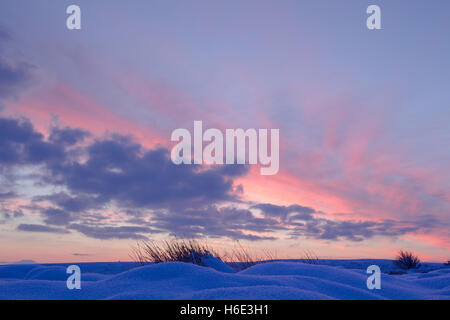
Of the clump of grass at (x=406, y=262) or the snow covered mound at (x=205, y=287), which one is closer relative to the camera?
the snow covered mound at (x=205, y=287)

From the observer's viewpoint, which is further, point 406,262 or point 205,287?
point 406,262

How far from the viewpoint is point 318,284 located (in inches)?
134

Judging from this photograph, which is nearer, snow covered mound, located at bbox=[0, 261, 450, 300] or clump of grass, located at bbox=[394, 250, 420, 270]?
snow covered mound, located at bbox=[0, 261, 450, 300]
